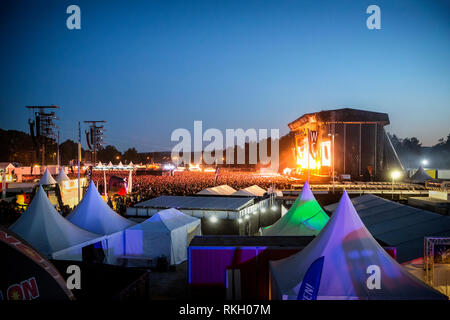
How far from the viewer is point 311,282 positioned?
500cm

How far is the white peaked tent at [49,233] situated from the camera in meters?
8.60

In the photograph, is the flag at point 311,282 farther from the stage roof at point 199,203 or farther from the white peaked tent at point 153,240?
the stage roof at point 199,203

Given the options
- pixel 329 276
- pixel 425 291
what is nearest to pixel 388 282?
pixel 425 291

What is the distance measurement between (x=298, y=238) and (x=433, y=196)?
13303 mm

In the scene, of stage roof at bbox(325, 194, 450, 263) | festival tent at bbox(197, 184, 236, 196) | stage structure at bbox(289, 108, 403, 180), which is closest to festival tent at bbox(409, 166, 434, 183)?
stage structure at bbox(289, 108, 403, 180)

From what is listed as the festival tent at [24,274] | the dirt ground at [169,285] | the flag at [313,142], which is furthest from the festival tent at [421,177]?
the festival tent at [24,274]

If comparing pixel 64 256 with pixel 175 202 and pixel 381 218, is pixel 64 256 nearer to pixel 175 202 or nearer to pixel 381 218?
pixel 175 202

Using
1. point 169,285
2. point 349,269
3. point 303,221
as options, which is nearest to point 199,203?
point 303,221

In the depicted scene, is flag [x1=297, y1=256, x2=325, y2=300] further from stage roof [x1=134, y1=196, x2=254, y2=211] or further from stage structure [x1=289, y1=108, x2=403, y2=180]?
stage structure [x1=289, y1=108, x2=403, y2=180]

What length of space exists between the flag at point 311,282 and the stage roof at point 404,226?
13.1 feet

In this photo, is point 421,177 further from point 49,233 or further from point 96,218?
point 49,233

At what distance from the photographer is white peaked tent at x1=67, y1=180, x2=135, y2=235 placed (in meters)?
11.3

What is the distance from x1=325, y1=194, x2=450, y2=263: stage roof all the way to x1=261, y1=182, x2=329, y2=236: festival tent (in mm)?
1818

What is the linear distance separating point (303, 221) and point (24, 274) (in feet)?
33.2
